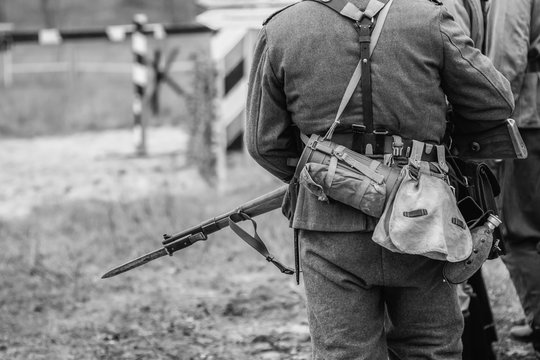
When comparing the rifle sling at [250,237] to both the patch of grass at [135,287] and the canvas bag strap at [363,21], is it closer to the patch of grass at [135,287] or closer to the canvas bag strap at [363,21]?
the canvas bag strap at [363,21]

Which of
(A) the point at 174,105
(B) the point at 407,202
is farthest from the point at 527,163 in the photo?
(A) the point at 174,105

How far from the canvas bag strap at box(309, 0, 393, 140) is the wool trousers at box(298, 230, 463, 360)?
0.45 metres

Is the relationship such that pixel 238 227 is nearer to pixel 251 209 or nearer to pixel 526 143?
pixel 251 209

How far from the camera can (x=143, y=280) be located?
21.2 ft

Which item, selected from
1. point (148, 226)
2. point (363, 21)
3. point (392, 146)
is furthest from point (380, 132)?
point (148, 226)

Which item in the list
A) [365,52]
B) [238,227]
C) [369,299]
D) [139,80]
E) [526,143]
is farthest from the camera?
[139,80]

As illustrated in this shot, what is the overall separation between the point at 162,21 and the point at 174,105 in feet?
56.6

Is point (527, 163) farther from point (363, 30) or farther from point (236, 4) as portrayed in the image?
point (236, 4)

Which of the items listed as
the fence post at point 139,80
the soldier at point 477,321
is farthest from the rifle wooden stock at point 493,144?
the fence post at point 139,80

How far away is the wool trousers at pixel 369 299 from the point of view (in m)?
3.22

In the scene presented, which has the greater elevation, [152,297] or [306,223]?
[306,223]

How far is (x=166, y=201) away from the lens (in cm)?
768

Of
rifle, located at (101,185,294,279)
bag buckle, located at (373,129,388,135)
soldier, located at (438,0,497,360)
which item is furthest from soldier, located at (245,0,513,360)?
soldier, located at (438,0,497,360)

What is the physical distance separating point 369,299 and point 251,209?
29.5 inches
